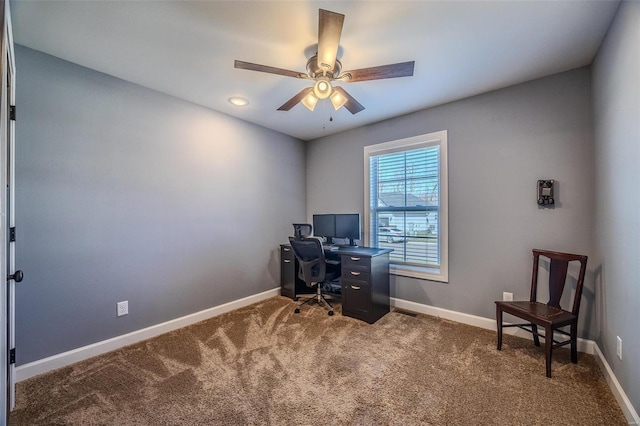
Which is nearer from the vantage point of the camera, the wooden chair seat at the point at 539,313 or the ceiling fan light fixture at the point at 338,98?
the wooden chair seat at the point at 539,313

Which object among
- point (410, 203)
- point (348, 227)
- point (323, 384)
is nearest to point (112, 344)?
point (323, 384)

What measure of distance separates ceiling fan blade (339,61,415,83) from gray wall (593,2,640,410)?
1.17 m

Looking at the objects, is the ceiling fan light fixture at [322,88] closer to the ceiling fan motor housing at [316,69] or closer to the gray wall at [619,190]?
the ceiling fan motor housing at [316,69]

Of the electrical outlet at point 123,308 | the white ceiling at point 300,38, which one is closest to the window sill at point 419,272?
the white ceiling at point 300,38

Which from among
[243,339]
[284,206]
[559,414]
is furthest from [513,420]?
[284,206]

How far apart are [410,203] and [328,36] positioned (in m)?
2.29

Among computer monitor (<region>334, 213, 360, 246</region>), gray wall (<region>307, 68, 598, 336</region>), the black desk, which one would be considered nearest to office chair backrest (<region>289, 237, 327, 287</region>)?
the black desk

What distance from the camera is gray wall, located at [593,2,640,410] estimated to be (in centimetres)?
145

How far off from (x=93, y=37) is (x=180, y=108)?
0.97 meters

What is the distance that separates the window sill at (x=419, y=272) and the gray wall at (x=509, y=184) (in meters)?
0.06

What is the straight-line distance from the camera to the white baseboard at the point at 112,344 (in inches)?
77.4

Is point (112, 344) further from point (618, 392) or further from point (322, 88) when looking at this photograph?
point (618, 392)

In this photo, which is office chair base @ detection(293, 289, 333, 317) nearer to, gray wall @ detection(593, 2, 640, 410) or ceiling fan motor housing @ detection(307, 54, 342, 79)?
gray wall @ detection(593, 2, 640, 410)

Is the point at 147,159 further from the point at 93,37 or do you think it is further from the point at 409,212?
the point at 409,212
